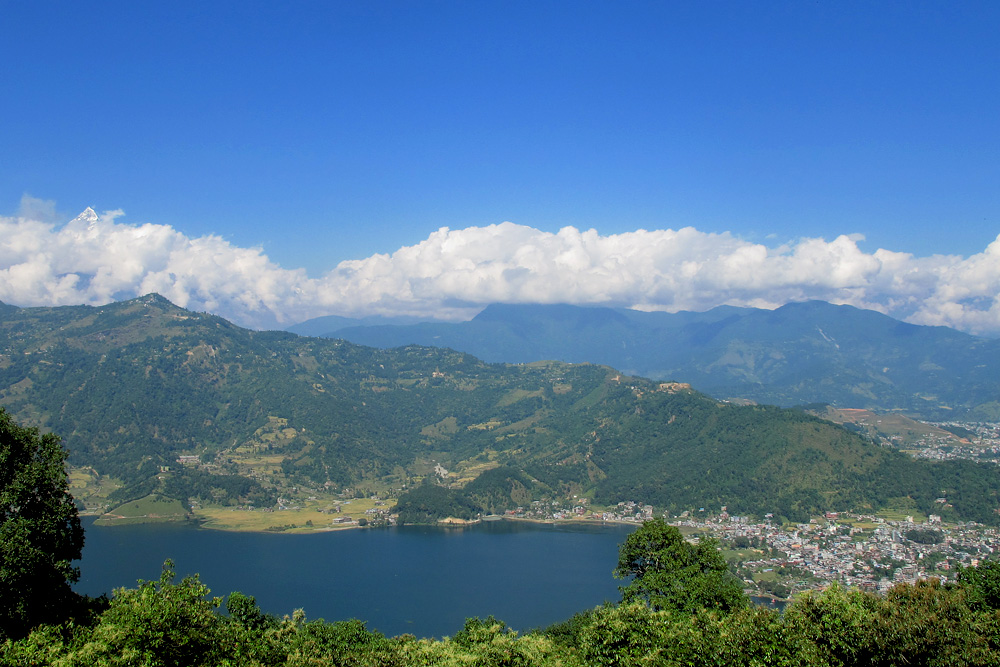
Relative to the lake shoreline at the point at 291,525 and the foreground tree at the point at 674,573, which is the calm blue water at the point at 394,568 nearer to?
the lake shoreline at the point at 291,525

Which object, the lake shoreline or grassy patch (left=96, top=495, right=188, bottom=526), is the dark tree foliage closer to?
the lake shoreline

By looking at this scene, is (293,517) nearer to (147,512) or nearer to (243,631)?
(147,512)

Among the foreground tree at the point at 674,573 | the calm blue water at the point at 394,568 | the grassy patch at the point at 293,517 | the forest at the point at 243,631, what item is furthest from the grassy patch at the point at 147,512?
the foreground tree at the point at 674,573


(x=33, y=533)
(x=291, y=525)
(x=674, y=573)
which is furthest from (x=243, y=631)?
(x=291, y=525)

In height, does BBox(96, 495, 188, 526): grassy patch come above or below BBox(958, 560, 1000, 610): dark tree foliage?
below

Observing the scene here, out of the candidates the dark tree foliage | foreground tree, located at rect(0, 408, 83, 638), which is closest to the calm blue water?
the dark tree foliage

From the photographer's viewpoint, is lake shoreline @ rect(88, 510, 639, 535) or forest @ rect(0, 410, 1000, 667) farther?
lake shoreline @ rect(88, 510, 639, 535)

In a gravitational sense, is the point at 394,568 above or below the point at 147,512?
above
